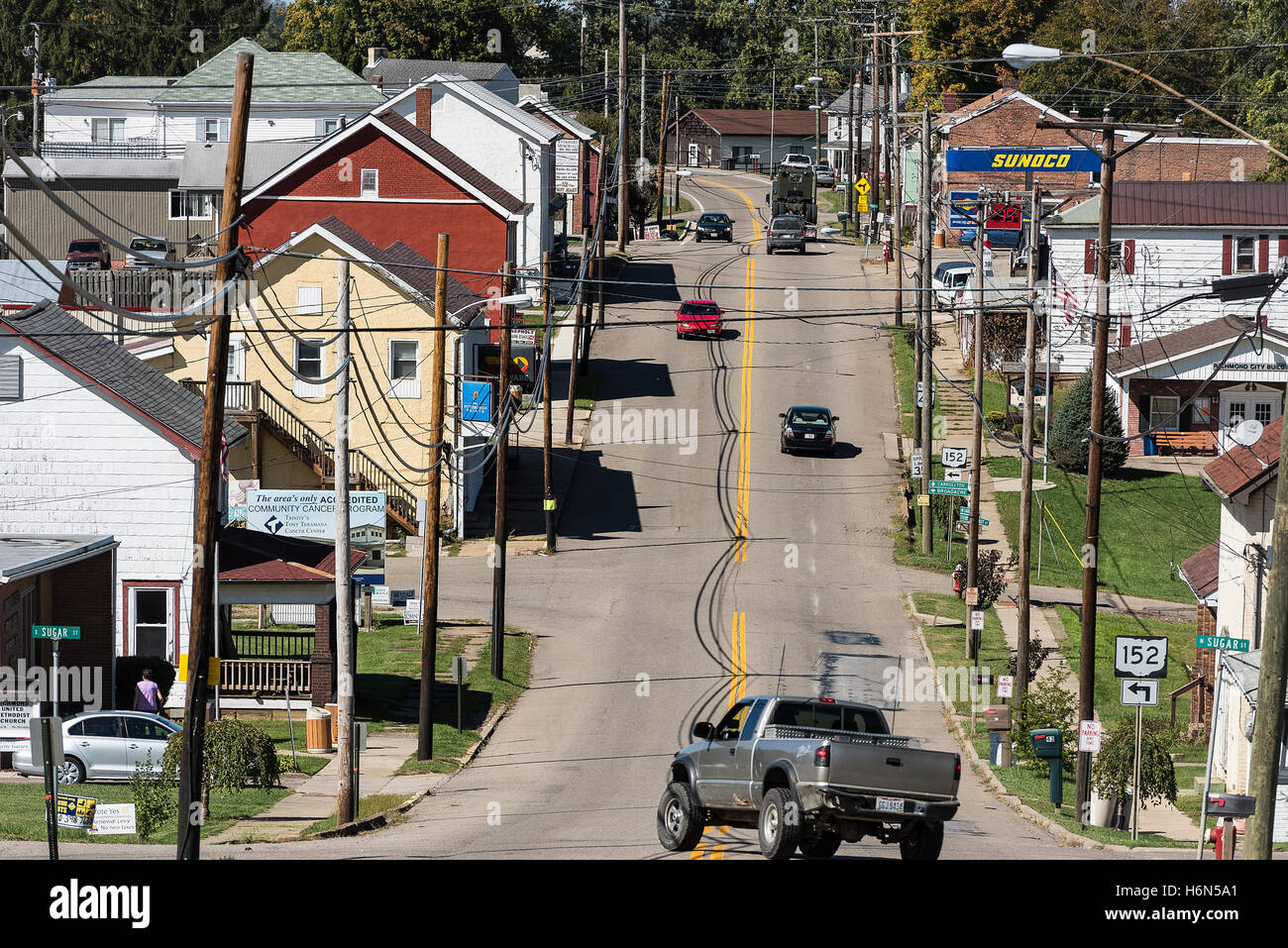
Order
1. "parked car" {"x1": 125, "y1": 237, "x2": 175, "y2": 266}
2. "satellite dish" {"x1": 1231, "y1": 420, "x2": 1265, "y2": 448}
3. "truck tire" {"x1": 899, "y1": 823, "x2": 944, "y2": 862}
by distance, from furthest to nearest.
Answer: "satellite dish" {"x1": 1231, "y1": 420, "x2": 1265, "y2": 448}, "truck tire" {"x1": 899, "y1": 823, "x2": 944, "y2": 862}, "parked car" {"x1": 125, "y1": 237, "x2": 175, "y2": 266}

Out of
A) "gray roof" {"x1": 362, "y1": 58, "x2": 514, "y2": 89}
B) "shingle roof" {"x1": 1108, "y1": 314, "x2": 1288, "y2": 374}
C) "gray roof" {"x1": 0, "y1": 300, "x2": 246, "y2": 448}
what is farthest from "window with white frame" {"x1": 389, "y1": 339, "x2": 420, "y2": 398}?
"gray roof" {"x1": 362, "y1": 58, "x2": 514, "y2": 89}

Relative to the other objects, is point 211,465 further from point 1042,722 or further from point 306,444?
point 306,444

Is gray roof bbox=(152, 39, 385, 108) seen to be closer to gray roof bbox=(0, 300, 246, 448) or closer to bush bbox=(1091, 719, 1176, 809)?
gray roof bbox=(0, 300, 246, 448)

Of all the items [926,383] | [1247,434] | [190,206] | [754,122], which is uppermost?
[754,122]

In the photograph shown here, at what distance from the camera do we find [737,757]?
1977 cm

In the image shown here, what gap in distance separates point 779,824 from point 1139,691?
977 centimetres

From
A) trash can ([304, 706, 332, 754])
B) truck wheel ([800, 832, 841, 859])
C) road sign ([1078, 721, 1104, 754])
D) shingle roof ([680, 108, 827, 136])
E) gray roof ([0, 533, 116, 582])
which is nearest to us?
truck wheel ([800, 832, 841, 859])

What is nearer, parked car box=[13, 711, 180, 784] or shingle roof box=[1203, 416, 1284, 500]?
parked car box=[13, 711, 180, 784]

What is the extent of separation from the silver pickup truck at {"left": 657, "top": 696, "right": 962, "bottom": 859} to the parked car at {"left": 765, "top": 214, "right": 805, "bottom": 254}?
73.1 meters

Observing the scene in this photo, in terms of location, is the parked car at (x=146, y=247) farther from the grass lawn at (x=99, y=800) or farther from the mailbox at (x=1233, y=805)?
the mailbox at (x=1233, y=805)

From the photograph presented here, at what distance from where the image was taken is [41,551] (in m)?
→ 32.4

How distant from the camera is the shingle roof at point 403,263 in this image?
51906 mm

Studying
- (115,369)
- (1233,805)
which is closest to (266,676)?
(115,369)

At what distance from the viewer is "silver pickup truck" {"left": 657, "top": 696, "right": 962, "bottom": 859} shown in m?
18.1
